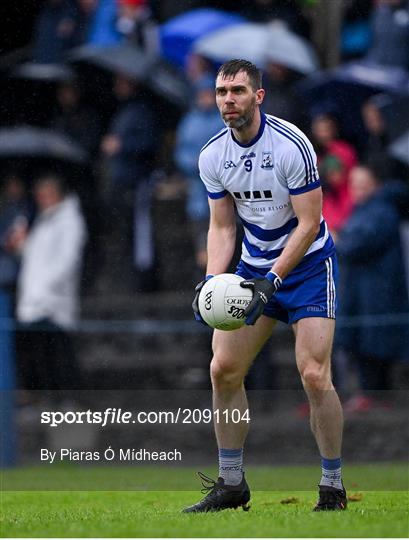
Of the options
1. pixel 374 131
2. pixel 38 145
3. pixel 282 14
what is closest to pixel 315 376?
pixel 374 131

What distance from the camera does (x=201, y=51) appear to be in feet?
43.4

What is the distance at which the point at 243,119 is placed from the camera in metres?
7.18

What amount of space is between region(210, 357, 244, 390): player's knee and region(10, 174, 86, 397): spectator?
497 centimetres

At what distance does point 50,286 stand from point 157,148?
1728 mm

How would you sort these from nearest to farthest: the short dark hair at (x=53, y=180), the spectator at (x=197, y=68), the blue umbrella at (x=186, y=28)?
the spectator at (x=197, y=68) < the short dark hair at (x=53, y=180) < the blue umbrella at (x=186, y=28)

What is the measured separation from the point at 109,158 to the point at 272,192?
6295 mm

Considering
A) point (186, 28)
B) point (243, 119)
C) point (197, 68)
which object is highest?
point (186, 28)

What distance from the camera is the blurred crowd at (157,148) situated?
11.7 m

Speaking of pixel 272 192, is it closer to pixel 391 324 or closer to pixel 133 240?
pixel 391 324

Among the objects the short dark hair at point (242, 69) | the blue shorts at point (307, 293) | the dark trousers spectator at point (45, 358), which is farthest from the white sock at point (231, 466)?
the dark trousers spectator at point (45, 358)

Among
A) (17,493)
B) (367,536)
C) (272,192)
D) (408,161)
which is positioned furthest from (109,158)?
(367,536)

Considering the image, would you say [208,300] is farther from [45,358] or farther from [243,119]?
[45,358]

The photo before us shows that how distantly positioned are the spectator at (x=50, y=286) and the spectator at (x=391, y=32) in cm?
321

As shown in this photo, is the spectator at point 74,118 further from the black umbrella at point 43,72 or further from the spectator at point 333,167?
the spectator at point 333,167
